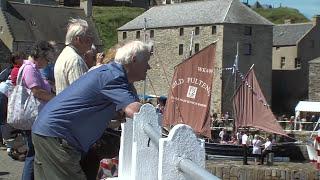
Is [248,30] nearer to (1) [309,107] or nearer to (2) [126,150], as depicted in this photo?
(1) [309,107]

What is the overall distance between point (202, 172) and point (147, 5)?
115189mm

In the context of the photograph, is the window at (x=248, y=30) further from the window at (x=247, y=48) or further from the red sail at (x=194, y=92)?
the red sail at (x=194, y=92)

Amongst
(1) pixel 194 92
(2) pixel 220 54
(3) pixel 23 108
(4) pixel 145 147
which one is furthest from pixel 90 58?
(2) pixel 220 54

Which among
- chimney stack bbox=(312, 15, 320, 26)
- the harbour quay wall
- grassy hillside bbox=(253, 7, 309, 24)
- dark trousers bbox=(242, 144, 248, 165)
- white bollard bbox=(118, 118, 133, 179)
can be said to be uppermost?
grassy hillside bbox=(253, 7, 309, 24)

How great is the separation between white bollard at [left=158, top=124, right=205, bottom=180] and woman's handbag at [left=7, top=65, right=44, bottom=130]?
2933mm

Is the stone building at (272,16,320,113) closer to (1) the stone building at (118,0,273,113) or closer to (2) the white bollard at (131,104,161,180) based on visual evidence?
(1) the stone building at (118,0,273,113)

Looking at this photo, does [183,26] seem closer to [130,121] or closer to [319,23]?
[319,23]

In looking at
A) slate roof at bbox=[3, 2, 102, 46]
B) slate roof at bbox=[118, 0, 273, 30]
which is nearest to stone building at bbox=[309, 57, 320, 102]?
slate roof at bbox=[118, 0, 273, 30]

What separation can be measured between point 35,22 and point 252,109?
149 ft

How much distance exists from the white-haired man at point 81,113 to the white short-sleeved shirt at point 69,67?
1.18m

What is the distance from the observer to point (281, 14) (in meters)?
145

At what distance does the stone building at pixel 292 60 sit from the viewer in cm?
7381

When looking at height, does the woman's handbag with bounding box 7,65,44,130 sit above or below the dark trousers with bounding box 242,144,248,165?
above

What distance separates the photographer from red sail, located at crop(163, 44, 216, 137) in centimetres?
2972
